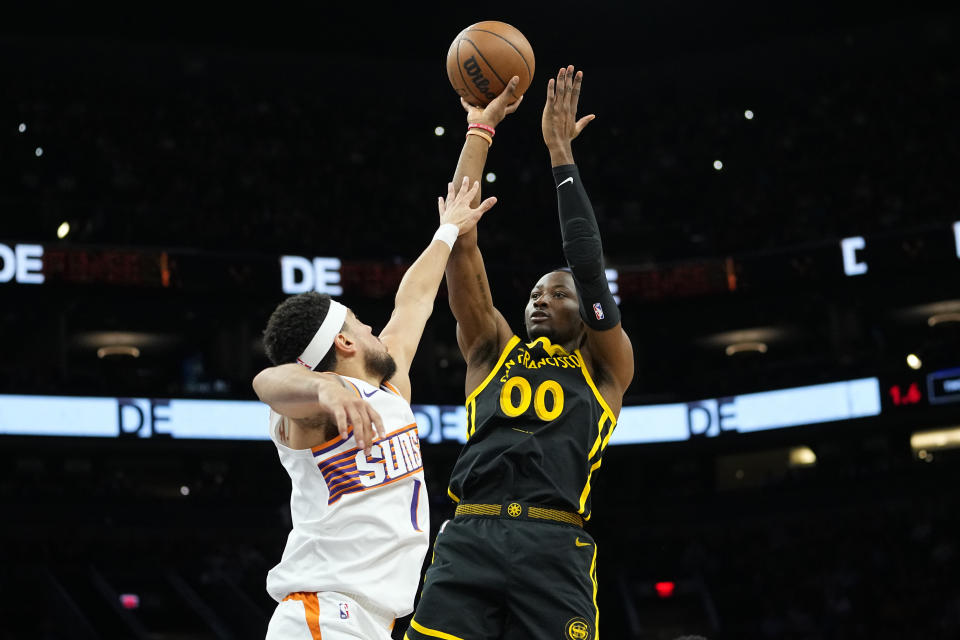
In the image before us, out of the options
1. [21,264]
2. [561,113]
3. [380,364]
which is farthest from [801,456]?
[380,364]

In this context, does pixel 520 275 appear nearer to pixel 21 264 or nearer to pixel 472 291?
pixel 21 264

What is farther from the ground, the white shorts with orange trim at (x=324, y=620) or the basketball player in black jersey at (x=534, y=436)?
the basketball player in black jersey at (x=534, y=436)

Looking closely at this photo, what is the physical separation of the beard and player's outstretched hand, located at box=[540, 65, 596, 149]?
1482 millimetres

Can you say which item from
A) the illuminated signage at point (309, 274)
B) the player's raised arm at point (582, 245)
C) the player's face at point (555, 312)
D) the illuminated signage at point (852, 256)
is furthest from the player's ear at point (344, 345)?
the illuminated signage at point (852, 256)

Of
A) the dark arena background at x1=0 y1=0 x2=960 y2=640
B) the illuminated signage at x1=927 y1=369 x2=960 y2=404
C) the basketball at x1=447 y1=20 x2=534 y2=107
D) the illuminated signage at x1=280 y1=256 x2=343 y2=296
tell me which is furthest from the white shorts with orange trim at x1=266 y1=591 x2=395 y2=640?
the illuminated signage at x1=927 y1=369 x2=960 y2=404

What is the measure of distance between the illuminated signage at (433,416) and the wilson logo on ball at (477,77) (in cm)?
1350

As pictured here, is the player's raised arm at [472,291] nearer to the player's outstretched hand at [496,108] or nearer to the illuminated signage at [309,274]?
the player's outstretched hand at [496,108]

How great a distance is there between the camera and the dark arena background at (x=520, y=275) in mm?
18266

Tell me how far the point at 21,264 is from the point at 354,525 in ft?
52.3

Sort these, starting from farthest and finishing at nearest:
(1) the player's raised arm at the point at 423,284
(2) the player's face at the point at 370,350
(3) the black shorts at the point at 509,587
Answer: (1) the player's raised arm at the point at 423,284 < (3) the black shorts at the point at 509,587 < (2) the player's face at the point at 370,350

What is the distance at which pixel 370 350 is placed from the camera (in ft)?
13.6

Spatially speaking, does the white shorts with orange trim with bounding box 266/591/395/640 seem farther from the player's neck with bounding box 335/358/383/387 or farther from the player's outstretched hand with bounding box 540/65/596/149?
the player's outstretched hand with bounding box 540/65/596/149

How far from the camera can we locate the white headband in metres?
3.96

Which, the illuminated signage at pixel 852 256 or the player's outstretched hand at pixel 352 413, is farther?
the illuminated signage at pixel 852 256
